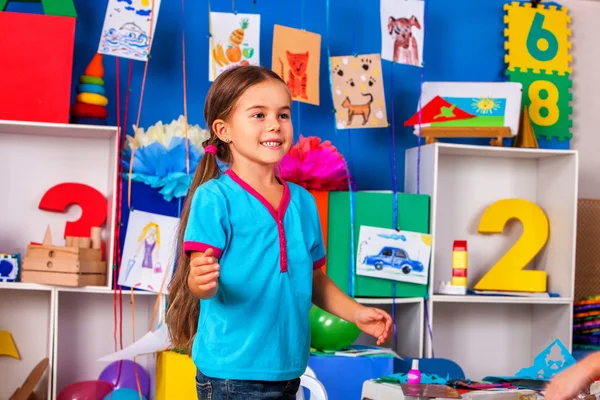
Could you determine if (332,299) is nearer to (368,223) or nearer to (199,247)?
(199,247)

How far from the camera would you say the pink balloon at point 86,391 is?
106 inches

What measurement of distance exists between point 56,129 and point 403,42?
129 cm

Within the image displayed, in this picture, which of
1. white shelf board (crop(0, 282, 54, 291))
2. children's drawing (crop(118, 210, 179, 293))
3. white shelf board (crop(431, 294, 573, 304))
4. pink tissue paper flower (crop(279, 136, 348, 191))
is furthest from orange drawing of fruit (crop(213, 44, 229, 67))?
white shelf board (crop(431, 294, 573, 304))

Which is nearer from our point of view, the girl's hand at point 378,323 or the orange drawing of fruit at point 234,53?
the girl's hand at point 378,323

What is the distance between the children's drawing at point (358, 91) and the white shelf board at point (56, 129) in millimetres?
818

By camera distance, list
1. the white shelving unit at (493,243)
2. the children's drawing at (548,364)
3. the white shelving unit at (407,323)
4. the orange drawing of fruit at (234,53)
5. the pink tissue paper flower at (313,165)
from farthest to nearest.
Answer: the white shelving unit at (493,243), the white shelving unit at (407,323), the orange drawing of fruit at (234,53), the pink tissue paper flower at (313,165), the children's drawing at (548,364)

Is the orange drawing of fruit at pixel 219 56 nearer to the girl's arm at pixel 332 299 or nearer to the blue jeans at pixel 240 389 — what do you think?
the girl's arm at pixel 332 299

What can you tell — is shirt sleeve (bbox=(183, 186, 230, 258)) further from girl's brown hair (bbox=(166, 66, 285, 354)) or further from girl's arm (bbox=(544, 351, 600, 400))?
girl's arm (bbox=(544, 351, 600, 400))

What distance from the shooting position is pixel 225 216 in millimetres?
1365

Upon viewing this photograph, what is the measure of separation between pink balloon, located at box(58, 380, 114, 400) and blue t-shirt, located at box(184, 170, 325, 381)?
4.74 feet

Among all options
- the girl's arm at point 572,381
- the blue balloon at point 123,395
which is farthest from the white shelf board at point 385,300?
the girl's arm at point 572,381

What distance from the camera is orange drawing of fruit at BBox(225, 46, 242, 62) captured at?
287 centimetres

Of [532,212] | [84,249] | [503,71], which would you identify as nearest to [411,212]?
[532,212]

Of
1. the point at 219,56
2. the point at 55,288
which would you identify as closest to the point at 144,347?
the point at 55,288
